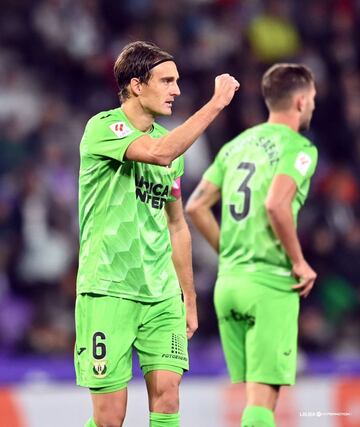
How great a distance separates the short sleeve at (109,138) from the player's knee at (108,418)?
3.72 ft

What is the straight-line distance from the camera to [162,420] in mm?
5027

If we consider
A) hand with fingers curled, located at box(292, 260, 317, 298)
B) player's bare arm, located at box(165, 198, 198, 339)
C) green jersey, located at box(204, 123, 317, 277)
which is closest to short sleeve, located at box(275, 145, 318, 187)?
green jersey, located at box(204, 123, 317, 277)

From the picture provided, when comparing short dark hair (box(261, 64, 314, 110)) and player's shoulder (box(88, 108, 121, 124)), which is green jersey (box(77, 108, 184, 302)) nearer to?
player's shoulder (box(88, 108, 121, 124))

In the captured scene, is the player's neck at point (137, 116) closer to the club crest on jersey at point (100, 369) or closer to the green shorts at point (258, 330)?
the club crest on jersey at point (100, 369)

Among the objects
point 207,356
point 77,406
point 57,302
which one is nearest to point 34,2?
point 57,302

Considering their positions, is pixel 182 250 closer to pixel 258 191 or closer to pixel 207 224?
pixel 258 191

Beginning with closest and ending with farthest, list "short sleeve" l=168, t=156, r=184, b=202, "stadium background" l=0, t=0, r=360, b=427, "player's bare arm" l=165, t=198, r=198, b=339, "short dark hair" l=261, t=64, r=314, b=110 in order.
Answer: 1. "short sleeve" l=168, t=156, r=184, b=202
2. "player's bare arm" l=165, t=198, r=198, b=339
3. "short dark hair" l=261, t=64, r=314, b=110
4. "stadium background" l=0, t=0, r=360, b=427

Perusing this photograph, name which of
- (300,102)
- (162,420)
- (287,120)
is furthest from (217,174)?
(162,420)

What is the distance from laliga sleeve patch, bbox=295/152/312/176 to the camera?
20.4ft

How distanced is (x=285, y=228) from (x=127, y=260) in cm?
126

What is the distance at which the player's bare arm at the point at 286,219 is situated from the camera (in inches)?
240

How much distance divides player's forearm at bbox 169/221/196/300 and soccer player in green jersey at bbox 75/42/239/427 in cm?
27

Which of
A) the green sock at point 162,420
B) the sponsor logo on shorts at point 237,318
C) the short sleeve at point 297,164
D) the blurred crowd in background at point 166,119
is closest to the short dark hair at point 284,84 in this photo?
the short sleeve at point 297,164

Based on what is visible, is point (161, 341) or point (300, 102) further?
point (300, 102)
